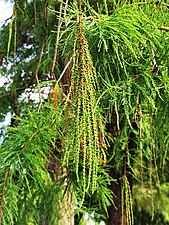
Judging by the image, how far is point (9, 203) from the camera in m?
1.23

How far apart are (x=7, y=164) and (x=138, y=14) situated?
1.63 ft

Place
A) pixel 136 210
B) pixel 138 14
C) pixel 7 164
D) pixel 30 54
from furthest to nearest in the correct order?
pixel 136 210 → pixel 30 54 → pixel 7 164 → pixel 138 14

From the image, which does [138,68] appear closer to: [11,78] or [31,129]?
[31,129]

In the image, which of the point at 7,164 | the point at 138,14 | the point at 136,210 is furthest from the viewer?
the point at 136,210

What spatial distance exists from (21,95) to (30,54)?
297 millimetres

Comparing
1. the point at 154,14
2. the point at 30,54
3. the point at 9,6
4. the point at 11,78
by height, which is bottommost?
the point at 154,14

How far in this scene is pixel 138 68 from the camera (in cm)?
109

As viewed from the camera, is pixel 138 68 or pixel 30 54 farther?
pixel 30 54

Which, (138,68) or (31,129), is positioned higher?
(138,68)

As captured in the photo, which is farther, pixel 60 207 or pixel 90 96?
pixel 60 207

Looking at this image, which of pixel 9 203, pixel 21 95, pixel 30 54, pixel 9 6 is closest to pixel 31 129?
pixel 9 203

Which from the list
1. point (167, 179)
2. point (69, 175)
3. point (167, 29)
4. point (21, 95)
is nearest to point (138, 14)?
point (167, 29)

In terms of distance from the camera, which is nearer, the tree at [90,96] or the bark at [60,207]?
the tree at [90,96]

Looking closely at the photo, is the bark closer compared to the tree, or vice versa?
the tree
